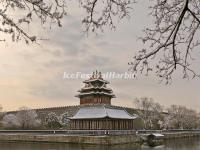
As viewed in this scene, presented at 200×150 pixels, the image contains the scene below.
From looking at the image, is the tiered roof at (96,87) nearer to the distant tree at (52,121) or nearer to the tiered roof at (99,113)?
the tiered roof at (99,113)

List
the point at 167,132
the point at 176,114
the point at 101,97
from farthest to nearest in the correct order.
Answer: the point at 176,114 → the point at 167,132 → the point at 101,97

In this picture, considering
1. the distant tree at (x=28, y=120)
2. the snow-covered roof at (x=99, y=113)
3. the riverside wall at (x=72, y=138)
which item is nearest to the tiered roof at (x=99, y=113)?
the snow-covered roof at (x=99, y=113)

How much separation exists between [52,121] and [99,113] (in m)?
16.2

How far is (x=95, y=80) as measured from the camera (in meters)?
61.2

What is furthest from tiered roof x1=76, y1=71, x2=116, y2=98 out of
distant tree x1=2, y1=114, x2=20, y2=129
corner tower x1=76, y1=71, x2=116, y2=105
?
distant tree x1=2, y1=114, x2=20, y2=129

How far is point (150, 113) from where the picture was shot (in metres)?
81.4

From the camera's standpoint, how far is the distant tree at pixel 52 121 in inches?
2648

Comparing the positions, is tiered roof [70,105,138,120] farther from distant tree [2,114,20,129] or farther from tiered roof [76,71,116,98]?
distant tree [2,114,20,129]

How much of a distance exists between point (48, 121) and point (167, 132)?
21685 mm

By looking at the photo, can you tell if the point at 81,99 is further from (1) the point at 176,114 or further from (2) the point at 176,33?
(2) the point at 176,33

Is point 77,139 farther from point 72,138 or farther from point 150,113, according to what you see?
point 150,113

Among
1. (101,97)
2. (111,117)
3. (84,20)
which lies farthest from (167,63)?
(101,97)

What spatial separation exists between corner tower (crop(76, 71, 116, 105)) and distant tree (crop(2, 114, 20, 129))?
14.9m

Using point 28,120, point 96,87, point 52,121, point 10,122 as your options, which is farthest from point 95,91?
point 10,122
